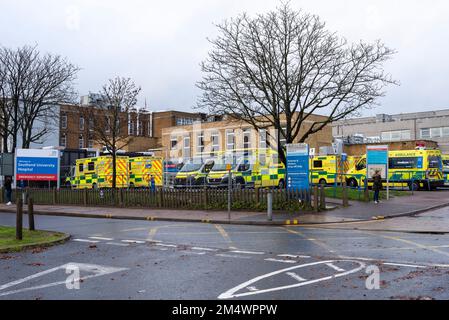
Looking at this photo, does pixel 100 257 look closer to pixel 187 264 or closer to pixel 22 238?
pixel 187 264

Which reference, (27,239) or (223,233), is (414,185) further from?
(27,239)

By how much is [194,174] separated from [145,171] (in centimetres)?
356

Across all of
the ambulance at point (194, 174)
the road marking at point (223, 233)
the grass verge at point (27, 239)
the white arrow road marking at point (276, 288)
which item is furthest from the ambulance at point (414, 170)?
the white arrow road marking at point (276, 288)

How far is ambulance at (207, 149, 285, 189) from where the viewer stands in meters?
33.2

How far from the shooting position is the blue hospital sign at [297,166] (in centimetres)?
2036

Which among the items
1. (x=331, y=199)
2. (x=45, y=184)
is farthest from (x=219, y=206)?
(x=45, y=184)

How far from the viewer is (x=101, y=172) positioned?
115 ft

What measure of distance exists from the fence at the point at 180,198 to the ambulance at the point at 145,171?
7.29 m

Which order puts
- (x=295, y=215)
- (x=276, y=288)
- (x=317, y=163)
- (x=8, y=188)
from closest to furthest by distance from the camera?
(x=276, y=288)
(x=295, y=215)
(x=8, y=188)
(x=317, y=163)

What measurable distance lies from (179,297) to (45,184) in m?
32.9

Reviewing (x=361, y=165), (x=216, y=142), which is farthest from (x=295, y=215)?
(x=216, y=142)

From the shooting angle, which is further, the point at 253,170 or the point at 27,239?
the point at 253,170

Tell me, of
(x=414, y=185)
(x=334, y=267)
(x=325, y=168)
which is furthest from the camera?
(x=325, y=168)

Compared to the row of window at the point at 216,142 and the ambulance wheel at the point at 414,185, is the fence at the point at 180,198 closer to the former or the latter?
the ambulance wheel at the point at 414,185
